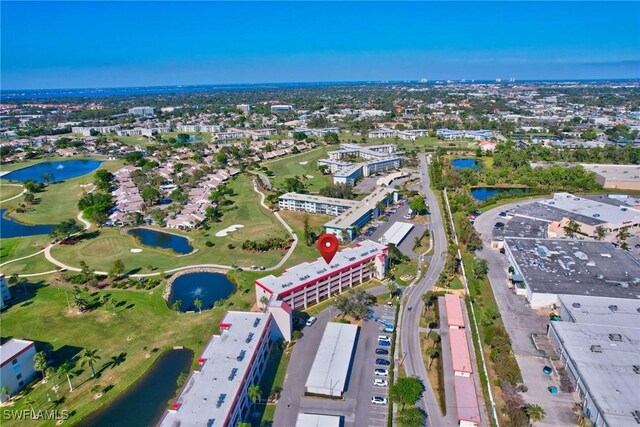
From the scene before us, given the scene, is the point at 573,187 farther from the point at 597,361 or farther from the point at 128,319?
the point at 128,319

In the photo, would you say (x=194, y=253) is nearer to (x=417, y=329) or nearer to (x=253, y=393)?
(x=253, y=393)

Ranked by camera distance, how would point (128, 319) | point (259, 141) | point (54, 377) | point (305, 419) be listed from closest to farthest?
point (305, 419), point (54, 377), point (128, 319), point (259, 141)

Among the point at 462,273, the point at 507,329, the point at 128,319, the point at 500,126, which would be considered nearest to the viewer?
the point at 507,329

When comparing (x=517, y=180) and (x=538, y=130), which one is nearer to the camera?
(x=517, y=180)

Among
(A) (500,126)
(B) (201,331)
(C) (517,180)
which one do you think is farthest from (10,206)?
(A) (500,126)

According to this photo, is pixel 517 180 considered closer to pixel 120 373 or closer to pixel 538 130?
pixel 538 130

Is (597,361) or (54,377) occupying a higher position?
(597,361)

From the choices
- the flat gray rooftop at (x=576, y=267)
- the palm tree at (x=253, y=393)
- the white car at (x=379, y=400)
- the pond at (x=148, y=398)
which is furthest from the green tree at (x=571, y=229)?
the pond at (x=148, y=398)

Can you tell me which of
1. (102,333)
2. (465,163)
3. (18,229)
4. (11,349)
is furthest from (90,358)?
(465,163)
